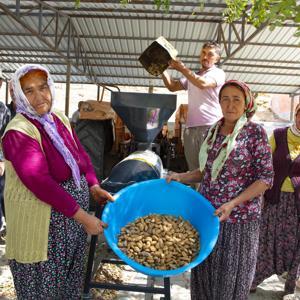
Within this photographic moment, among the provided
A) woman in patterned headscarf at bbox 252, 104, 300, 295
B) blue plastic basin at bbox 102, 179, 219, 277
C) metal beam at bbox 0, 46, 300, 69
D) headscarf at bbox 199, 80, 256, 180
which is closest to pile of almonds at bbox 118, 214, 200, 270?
blue plastic basin at bbox 102, 179, 219, 277

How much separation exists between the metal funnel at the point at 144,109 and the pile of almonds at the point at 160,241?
153 cm

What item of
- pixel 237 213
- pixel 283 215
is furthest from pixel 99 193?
pixel 283 215

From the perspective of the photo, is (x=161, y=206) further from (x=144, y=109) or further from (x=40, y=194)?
(x=144, y=109)

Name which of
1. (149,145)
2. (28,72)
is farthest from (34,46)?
(28,72)

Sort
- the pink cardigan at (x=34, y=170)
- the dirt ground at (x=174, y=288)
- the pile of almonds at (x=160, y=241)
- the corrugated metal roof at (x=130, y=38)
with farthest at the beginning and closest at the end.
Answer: the corrugated metal roof at (x=130, y=38) → the dirt ground at (x=174, y=288) → the pile of almonds at (x=160, y=241) → the pink cardigan at (x=34, y=170)

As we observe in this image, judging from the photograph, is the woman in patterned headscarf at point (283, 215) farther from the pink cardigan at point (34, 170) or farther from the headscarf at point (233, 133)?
the pink cardigan at point (34, 170)

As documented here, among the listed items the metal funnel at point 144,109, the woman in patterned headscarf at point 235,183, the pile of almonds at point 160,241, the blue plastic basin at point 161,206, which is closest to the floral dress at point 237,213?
the woman in patterned headscarf at point 235,183

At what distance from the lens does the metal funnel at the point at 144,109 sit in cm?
344

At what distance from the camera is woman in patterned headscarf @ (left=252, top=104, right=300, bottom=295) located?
2.95 meters

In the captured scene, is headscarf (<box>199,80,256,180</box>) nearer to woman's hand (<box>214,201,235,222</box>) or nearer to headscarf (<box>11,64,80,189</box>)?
woman's hand (<box>214,201,235,222</box>)

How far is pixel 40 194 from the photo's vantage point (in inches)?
65.2

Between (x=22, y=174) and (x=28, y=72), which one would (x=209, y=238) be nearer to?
(x=22, y=174)

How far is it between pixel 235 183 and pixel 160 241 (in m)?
0.53

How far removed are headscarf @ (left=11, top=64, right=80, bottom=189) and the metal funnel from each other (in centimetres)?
162
